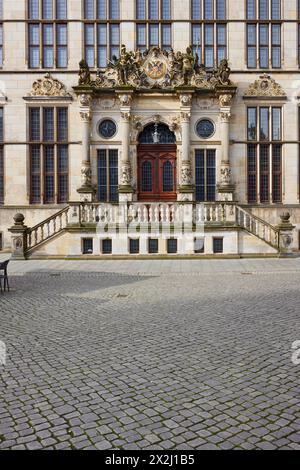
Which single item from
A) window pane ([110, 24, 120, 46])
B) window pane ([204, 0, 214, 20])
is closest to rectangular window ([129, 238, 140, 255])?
window pane ([110, 24, 120, 46])

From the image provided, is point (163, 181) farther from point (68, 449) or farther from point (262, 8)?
point (68, 449)

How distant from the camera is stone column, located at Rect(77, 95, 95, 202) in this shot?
21375mm

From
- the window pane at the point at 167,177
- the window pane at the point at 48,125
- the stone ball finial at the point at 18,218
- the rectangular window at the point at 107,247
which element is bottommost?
the rectangular window at the point at 107,247

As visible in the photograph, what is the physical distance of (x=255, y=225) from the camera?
20.1 m

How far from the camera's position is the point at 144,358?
240 inches

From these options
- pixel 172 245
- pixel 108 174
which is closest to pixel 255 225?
pixel 172 245

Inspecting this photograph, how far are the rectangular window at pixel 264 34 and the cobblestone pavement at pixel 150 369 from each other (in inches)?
616

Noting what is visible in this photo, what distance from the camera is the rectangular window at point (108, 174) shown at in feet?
73.5

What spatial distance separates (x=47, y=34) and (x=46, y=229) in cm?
1034

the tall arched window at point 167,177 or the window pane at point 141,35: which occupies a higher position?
the window pane at point 141,35

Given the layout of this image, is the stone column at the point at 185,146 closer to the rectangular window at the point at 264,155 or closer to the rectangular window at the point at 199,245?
the rectangular window at the point at 199,245

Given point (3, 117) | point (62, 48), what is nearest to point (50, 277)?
point (3, 117)

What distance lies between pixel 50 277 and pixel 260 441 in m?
11.1

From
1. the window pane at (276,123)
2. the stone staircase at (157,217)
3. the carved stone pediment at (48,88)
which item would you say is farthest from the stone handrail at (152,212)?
the carved stone pediment at (48,88)
